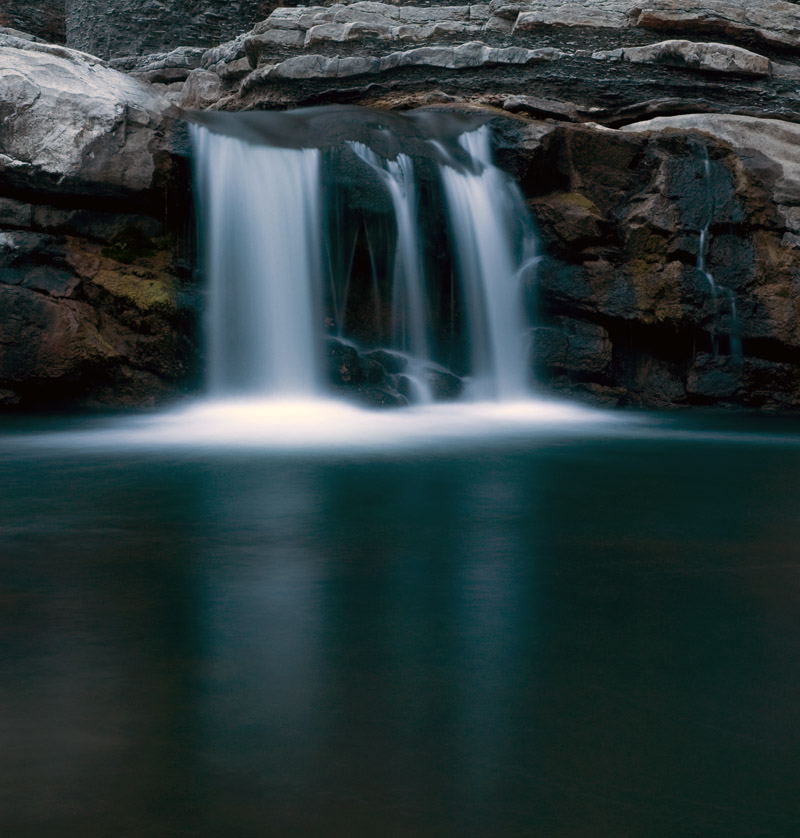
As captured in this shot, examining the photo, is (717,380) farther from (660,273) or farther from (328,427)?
(328,427)

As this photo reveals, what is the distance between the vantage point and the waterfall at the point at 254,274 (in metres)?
7.98

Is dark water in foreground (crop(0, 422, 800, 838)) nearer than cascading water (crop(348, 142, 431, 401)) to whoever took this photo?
Yes

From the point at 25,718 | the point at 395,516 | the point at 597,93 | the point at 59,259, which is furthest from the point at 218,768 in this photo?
the point at 597,93

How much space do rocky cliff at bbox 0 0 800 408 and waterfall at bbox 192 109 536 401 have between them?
0.97ft

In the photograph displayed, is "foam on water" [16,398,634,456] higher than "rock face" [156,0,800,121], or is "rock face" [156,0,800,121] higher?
"rock face" [156,0,800,121]

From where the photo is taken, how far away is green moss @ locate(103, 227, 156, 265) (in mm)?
7992

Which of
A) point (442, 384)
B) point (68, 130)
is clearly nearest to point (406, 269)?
point (442, 384)

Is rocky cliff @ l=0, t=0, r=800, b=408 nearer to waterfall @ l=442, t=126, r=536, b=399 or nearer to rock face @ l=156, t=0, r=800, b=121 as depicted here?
rock face @ l=156, t=0, r=800, b=121

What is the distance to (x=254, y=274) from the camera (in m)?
8.05

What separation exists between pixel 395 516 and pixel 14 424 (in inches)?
156

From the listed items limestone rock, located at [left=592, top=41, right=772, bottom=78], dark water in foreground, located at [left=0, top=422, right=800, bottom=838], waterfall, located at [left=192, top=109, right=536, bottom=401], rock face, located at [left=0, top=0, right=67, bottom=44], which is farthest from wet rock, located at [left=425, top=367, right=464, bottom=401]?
rock face, located at [left=0, top=0, right=67, bottom=44]

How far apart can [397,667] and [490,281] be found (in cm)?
694

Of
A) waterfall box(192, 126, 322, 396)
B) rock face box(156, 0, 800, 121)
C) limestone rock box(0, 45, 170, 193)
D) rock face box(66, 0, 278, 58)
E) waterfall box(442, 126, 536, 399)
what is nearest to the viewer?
limestone rock box(0, 45, 170, 193)

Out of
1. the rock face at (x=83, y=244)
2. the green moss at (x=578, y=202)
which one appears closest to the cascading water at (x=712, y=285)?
the green moss at (x=578, y=202)
